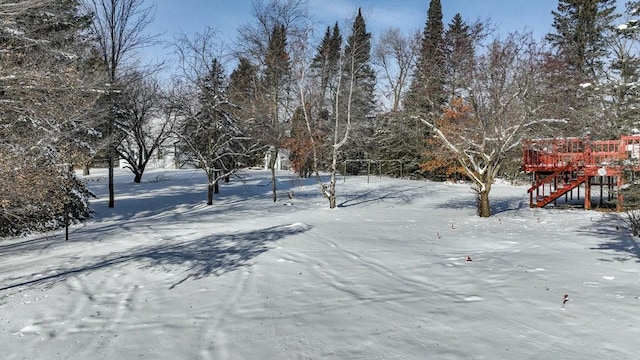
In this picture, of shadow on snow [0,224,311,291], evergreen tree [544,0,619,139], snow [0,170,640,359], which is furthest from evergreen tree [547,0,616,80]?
shadow on snow [0,224,311,291]

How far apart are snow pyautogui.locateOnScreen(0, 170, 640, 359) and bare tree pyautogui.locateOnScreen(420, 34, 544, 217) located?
8.04ft

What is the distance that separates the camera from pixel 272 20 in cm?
1972

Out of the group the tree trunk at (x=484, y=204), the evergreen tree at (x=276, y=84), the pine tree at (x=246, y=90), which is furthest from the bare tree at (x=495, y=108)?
the pine tree at (x=246, y=90)

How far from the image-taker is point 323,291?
6.61 metres

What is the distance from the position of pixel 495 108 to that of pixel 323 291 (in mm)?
11267

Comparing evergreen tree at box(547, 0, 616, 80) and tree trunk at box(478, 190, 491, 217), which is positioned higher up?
evergreen tree at box(547, 0, 616, 80)

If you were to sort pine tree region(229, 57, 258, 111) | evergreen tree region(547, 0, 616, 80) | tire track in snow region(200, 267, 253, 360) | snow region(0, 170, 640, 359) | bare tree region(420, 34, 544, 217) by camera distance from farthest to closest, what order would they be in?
evergreen tree region(547, 0, 616, 80), pine tree region(229, 57, 258, 111), bare tree region(420, 34, 544, 217), snow region(0, 170, 640, 359), tire track in snow region(200, 267, 253, 360)

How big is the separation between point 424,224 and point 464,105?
250 inches

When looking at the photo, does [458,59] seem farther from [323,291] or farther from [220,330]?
[220,330]

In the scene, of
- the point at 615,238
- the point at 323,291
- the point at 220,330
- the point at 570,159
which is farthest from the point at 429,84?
the point at 220,330

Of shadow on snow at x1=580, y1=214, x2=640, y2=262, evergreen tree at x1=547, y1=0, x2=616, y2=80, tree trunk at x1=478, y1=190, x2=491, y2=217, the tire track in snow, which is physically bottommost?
the tire track in snow

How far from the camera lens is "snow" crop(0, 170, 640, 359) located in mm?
4551

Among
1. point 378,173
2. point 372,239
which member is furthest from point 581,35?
point 372,239

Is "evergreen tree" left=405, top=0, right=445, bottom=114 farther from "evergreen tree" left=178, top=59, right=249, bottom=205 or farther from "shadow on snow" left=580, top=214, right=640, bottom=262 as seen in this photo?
"evergreen tree" left=178, top=59, right=249, bottom=205
